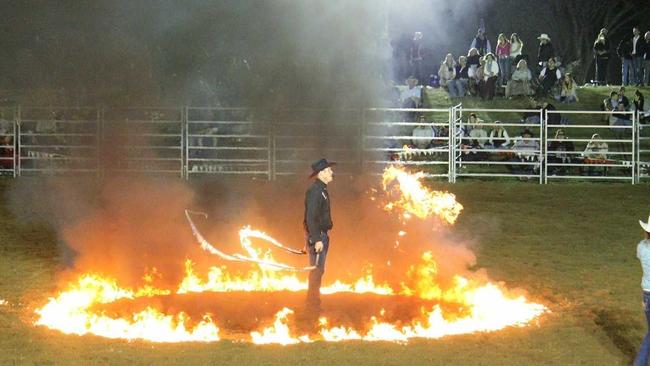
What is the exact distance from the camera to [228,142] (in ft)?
76.0

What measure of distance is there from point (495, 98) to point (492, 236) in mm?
10909

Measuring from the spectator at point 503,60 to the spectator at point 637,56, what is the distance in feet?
11.2

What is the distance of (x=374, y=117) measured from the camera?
2077 cm

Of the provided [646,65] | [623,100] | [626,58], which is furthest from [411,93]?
[646,65]

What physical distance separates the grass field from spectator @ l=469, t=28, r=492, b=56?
6.89m

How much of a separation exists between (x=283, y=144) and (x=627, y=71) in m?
12.0

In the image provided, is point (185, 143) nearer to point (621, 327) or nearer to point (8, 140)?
point (8, 140)

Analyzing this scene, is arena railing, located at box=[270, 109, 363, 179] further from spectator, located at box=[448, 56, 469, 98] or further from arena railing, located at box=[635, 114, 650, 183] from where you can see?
spectator, located at box=[448, 56, 469, 98]

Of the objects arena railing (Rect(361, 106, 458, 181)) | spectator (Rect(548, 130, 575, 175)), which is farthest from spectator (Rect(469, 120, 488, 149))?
spectator (Rect(548, 130, 575, 175))

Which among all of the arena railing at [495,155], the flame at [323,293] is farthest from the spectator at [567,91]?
the flame at [323,293]

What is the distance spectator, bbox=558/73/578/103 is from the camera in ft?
88.2

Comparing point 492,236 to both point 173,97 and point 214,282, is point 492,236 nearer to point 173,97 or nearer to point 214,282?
point 214,282

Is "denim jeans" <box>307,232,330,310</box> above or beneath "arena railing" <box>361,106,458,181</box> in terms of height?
beneath

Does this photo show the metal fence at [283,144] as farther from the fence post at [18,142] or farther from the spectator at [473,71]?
the spectator at [473,71]
